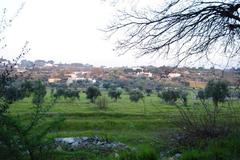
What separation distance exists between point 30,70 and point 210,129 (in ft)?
18.0

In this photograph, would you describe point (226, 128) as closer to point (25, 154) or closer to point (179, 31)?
point (179, 31)

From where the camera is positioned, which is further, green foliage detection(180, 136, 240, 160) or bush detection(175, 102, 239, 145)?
bush detection(175, 102, 239, 145)

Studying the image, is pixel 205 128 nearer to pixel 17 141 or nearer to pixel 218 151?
pixel 218 151

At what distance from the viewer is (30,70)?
11375 millimetres

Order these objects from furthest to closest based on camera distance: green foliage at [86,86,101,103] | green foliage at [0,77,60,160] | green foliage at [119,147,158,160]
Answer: green foliage at [86,86,101,103], green foliage at [0,77,60,160], green foliage at [119,147,158,160]

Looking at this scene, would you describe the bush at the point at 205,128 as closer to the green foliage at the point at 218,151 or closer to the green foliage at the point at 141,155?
the green foliage at the point at 218,151

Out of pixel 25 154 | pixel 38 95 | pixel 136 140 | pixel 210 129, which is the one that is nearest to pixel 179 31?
pixel 210 129

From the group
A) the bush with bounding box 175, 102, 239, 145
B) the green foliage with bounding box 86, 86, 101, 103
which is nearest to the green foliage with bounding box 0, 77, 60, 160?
the bush with bounding box 175, 102, 239, 145

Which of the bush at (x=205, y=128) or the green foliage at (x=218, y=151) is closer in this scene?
the green foliage at (x=218, y=151)

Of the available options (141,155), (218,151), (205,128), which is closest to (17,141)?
(141,155)

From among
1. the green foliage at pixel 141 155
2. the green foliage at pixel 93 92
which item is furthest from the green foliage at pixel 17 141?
the green foliage at pixel 93 92

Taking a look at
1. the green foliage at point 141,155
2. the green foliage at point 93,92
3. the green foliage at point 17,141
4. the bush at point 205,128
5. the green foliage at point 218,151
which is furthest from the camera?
the green foliage at point 93,92

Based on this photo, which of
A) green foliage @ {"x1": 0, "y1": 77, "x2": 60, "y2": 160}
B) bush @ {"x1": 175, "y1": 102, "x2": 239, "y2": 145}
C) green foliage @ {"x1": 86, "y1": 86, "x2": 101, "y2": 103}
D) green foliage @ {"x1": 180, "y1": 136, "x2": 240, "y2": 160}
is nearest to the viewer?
green foliage @ {"x1": 180, "y1": 136, "x2": 240, "y2": 160}

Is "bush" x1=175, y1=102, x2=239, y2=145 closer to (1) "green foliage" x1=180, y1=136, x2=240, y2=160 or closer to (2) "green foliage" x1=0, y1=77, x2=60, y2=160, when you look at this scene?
(1) "green foliage" x1=180, y1=136, x2=240, y2=160
